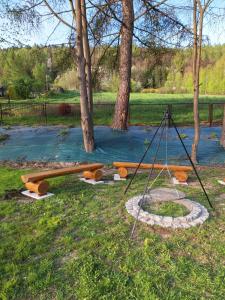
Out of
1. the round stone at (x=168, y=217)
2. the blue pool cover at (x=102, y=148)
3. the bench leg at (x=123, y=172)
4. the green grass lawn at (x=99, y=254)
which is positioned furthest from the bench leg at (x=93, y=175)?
the blue pool cover at (x=102, y=148)

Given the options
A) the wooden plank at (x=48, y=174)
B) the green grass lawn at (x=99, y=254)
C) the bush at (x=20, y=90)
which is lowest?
the green grass lawn at (x=99, y=254)

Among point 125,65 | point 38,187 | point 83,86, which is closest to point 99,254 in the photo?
point 38,187

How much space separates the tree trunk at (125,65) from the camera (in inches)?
365

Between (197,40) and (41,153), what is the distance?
434 cm

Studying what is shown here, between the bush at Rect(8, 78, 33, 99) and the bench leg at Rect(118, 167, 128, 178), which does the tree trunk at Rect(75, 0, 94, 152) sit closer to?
the bench leg at Rect(118, 167, 128, 178)

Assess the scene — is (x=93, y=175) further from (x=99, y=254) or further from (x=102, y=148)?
(x=102, y=148)

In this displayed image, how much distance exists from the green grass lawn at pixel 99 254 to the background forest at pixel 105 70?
555 centimetres

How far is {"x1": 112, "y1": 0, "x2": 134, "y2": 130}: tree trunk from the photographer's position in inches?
365

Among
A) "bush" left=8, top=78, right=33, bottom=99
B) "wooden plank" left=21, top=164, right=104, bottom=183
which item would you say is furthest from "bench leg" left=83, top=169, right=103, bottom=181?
"bush" left=8, top=78, right=33, bottom=99

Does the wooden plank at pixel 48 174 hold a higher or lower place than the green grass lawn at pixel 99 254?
higher

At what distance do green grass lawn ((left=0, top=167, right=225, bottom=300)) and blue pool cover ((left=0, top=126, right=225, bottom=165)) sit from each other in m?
2.60

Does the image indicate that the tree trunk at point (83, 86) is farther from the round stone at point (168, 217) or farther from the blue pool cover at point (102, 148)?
the round stone at point (168, 217)

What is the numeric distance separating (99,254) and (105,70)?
Result: 33.6ft

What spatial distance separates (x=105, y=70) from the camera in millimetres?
11977
